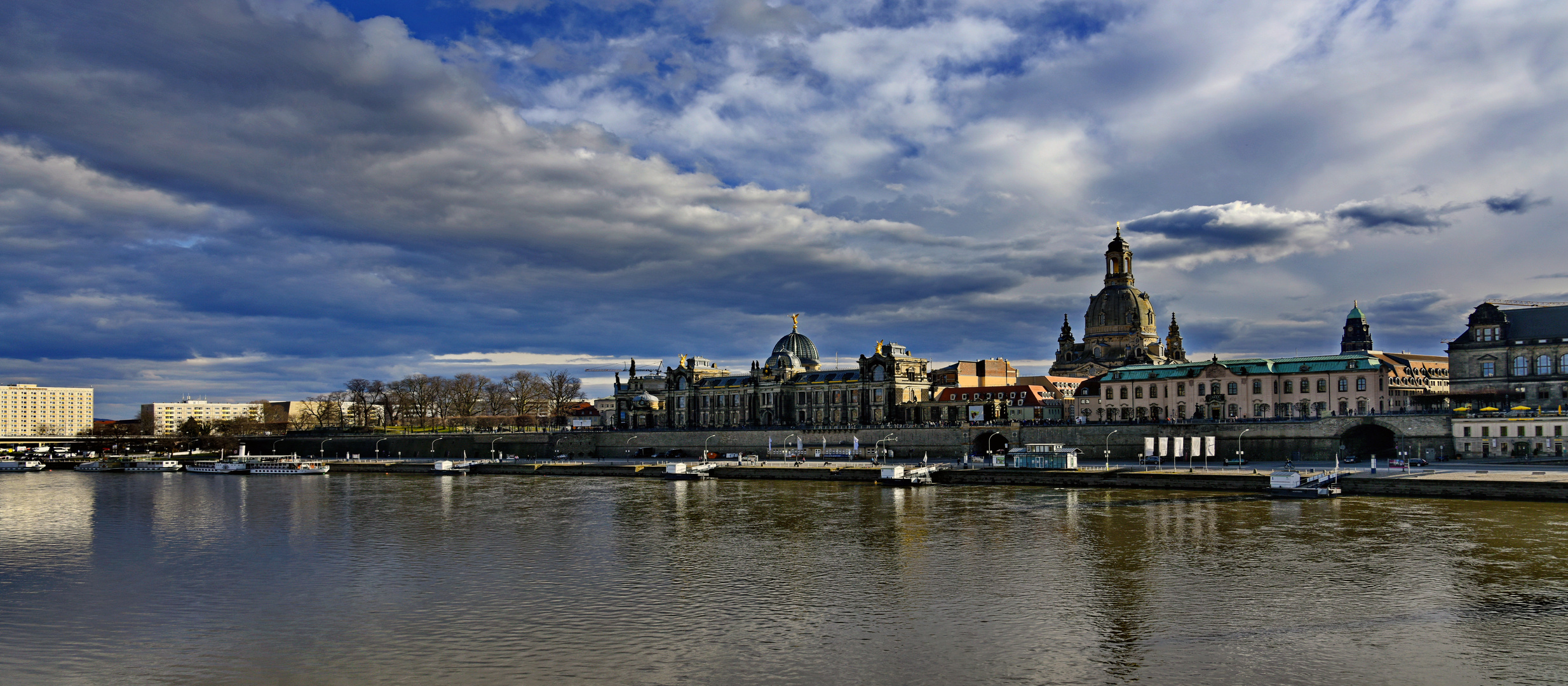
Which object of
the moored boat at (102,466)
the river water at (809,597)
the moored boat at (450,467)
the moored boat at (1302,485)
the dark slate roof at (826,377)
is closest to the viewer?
the river water at (809,597)

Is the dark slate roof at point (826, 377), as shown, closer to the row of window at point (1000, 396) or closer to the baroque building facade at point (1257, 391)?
the row of window at point (1000, 396)

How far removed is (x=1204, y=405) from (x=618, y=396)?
320 ft

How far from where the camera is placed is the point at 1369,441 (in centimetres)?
9356

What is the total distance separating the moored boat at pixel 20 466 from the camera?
142 m

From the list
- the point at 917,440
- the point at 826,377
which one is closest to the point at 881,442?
the point at 917,440

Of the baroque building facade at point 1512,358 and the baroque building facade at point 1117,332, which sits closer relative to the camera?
the baroque building facade at point 1512,358

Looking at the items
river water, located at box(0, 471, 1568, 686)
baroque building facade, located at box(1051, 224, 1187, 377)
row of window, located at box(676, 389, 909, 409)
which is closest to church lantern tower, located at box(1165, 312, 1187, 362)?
baroque building facade, located at box(1051, 224, 1187, 377)

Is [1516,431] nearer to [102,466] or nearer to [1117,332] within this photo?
[1117,332]

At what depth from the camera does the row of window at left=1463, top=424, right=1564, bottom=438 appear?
7800 cm

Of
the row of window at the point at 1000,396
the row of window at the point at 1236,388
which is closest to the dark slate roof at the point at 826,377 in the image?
the row of window at the point at 1000,396

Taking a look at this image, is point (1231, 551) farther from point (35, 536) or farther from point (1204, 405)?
point (1204, 405)

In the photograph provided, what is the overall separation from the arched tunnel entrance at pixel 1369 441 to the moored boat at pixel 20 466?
16226cm

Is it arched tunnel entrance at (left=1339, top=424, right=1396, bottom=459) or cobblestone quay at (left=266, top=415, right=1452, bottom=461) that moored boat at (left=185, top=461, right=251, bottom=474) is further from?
arched tunnel entrance at (left=1339, top=424, right=1396, bottom=459)

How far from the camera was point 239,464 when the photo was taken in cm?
Answer: 12756
